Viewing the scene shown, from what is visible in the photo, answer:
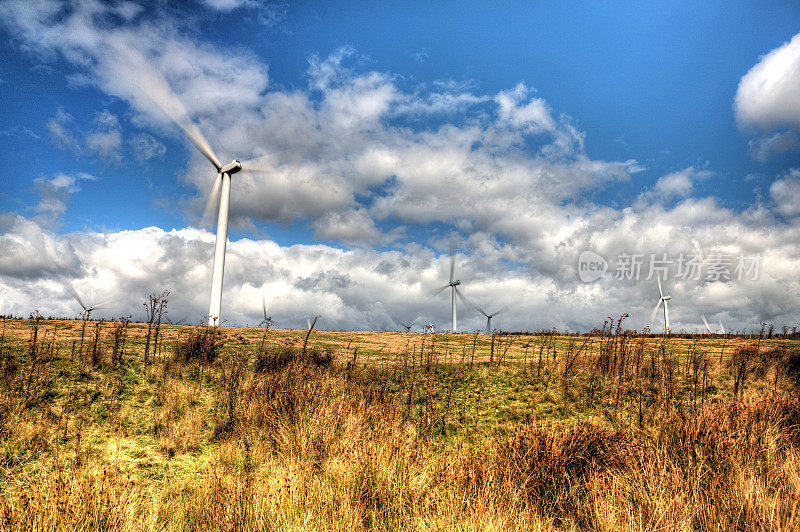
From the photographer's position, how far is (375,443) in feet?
26.3

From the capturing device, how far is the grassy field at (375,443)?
6.53 m

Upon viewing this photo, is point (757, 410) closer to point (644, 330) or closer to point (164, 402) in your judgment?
point (644, 330)

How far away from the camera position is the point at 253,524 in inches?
239

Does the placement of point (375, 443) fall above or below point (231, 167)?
below

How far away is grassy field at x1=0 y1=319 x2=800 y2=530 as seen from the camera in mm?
6527

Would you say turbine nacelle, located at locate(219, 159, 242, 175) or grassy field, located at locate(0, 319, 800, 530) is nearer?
grassy field, located at locate(0, 319, 800, 530)

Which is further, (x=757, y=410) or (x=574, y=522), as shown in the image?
(x=757, y=410)

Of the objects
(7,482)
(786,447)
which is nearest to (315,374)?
(7,482)

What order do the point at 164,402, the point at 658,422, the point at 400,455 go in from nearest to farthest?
the point at 400,455 → the point at 658,422 → the point at 164,402

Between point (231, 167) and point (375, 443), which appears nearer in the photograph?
point (375, 443)

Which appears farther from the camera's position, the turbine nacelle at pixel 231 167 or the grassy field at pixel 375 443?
the turbine nacelle at pixel 231 167

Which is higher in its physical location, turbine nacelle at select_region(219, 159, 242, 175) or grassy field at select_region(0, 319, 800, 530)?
turbine nacelle at select_region(219, 159, 242, 175)

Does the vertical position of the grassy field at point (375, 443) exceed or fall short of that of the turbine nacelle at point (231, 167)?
it falls short

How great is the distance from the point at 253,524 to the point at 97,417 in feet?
24.7
